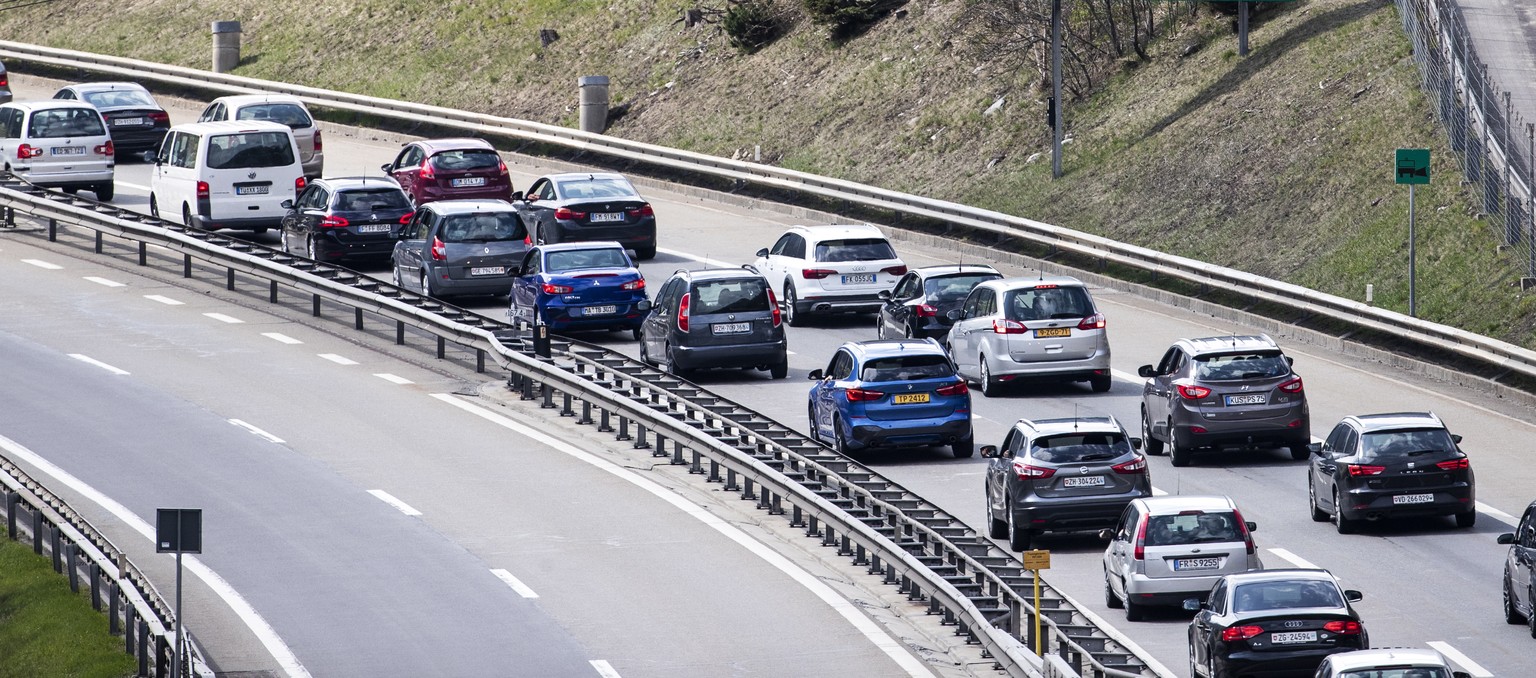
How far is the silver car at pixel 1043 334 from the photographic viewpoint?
101 feet

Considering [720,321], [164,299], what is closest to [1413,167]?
[720,321]

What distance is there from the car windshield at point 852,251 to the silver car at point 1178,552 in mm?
14441

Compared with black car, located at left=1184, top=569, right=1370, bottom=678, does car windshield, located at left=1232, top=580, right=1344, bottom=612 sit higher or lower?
higher

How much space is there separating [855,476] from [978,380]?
7972 mm

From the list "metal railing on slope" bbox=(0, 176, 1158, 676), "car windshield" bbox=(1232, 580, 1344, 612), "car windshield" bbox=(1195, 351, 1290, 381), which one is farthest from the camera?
"car windshield" bbox=(1195, 351, 1290, 381)

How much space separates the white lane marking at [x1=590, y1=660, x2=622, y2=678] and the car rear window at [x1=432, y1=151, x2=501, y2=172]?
25.1 m

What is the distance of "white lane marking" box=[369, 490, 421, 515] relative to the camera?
83.4 ft

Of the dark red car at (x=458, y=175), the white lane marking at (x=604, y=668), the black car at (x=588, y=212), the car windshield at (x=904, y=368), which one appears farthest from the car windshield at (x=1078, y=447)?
the dark red car at (x=458, y=175)

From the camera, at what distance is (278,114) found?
48750 millimetres

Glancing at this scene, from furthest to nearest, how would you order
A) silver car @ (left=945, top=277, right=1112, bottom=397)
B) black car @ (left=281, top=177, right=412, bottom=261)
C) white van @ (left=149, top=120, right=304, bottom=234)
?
white van @ (left=149, top=120, right=304, bottom=234)
black car @ (left=281, top=177, right=412, bottom=261)
silver car @ (left=945, top=277, right=1112, bottom=397)

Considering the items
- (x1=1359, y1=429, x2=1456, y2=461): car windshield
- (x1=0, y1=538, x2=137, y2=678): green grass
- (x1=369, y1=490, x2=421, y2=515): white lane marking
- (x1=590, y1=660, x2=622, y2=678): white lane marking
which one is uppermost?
(x1=1359, y1=429, x2=1456, y2=461): car windshield

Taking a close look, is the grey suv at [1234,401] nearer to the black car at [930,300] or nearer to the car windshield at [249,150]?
the black car at [930,300]

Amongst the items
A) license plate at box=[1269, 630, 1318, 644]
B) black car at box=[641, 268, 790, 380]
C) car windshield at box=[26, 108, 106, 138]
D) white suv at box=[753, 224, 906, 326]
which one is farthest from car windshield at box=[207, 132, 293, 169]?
license plate at box=[1269, 630, 1318, 644]

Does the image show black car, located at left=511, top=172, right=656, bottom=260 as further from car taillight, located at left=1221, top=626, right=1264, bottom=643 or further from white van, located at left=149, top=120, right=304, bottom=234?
car taillight, located at left=1221, top=626, right=1264, bottom=643
